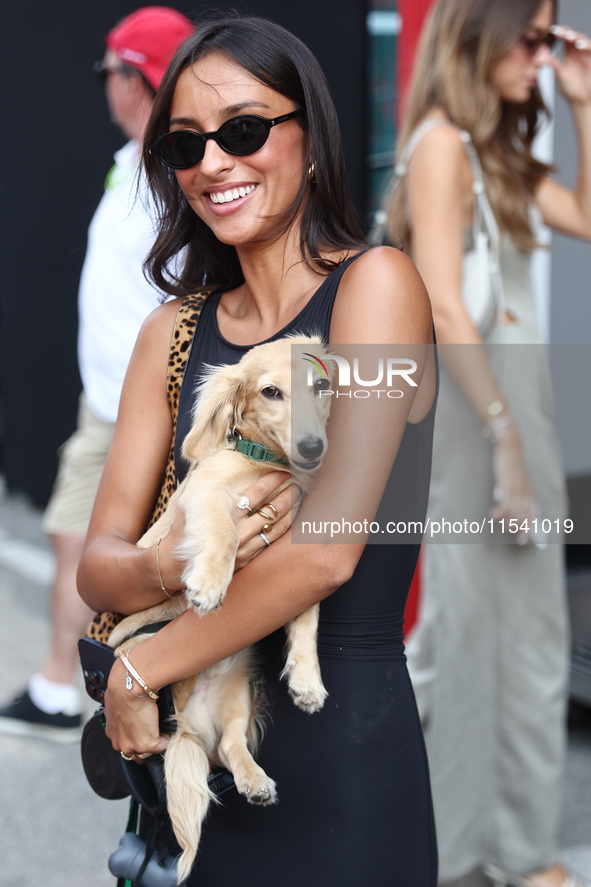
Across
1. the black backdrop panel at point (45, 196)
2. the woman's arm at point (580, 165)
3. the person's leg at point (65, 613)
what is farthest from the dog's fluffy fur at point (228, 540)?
the black backdrop panel at point (45, 196)

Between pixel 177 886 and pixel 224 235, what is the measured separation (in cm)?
115

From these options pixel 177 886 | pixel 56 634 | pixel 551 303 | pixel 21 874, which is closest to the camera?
pixel 177 886

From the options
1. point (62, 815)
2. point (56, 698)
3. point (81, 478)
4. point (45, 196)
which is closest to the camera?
point (62, 815)

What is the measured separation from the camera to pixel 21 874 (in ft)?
9.66

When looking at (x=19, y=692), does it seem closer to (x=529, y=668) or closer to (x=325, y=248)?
(x=529, y=668)

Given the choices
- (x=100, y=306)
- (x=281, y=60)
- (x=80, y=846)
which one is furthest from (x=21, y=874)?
(x=281, y=60)

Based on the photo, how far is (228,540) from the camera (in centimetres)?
137

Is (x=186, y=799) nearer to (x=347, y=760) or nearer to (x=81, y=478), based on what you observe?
(x=347, y=760)

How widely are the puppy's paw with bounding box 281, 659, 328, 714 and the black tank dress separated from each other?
45 millimetres

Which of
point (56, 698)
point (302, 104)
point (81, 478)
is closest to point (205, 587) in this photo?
point (302, 104)

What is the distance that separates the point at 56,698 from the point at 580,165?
3040 millimetres

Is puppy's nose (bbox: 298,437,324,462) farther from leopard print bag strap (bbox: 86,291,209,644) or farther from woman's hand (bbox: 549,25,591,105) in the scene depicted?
woman's hand (bbox: 549,25,591,105)

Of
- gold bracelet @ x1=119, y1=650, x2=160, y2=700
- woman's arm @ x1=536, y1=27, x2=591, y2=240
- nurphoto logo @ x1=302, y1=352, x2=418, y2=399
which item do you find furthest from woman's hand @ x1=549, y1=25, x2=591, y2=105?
gold bracelet @ x1=119, y1=650, x2=160, y2=700

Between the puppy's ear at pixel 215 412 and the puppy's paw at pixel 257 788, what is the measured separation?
0.56m
